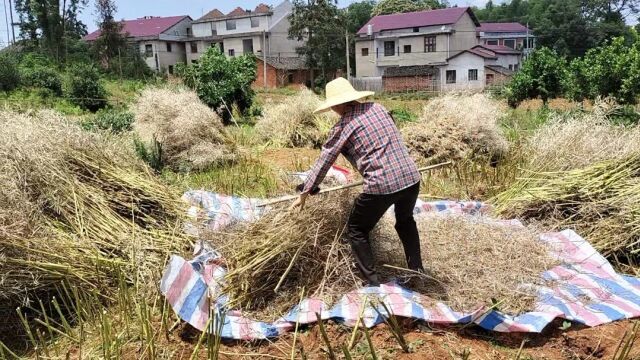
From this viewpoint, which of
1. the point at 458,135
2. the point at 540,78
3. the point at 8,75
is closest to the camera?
Answer: the point at 458,135

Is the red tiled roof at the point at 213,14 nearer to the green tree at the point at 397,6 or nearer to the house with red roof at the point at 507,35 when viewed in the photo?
the green tree at the point at 397,6

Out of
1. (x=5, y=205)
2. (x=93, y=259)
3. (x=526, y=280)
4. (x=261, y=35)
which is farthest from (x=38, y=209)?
(x=261, y=35)

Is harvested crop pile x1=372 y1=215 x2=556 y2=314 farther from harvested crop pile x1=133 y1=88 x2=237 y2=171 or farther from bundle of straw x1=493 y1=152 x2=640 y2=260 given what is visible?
harvested crop pile x1=133 y1=88 x2=237 y2=171

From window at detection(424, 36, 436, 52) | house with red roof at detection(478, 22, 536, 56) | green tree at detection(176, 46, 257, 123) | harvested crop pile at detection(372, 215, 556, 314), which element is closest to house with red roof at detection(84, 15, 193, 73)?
window at detection(424, 36, 436, 52)

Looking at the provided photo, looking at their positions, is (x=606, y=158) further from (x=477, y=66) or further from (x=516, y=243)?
(x=477, y=66)

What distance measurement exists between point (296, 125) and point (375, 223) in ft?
22.8

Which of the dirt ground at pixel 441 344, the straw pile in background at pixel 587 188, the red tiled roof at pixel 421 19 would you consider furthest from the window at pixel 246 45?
the dirt ground at pixel 441 344

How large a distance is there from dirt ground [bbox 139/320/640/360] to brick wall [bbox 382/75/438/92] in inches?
1291

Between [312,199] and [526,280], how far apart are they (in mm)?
1580

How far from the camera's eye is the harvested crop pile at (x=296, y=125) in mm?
10086

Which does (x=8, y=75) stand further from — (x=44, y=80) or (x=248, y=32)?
(x=248, y=32)

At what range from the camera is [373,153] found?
128 inches

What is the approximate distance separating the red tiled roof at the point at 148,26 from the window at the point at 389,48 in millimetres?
17733

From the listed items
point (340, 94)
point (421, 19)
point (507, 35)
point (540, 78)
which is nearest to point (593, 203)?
point (340, 94)
